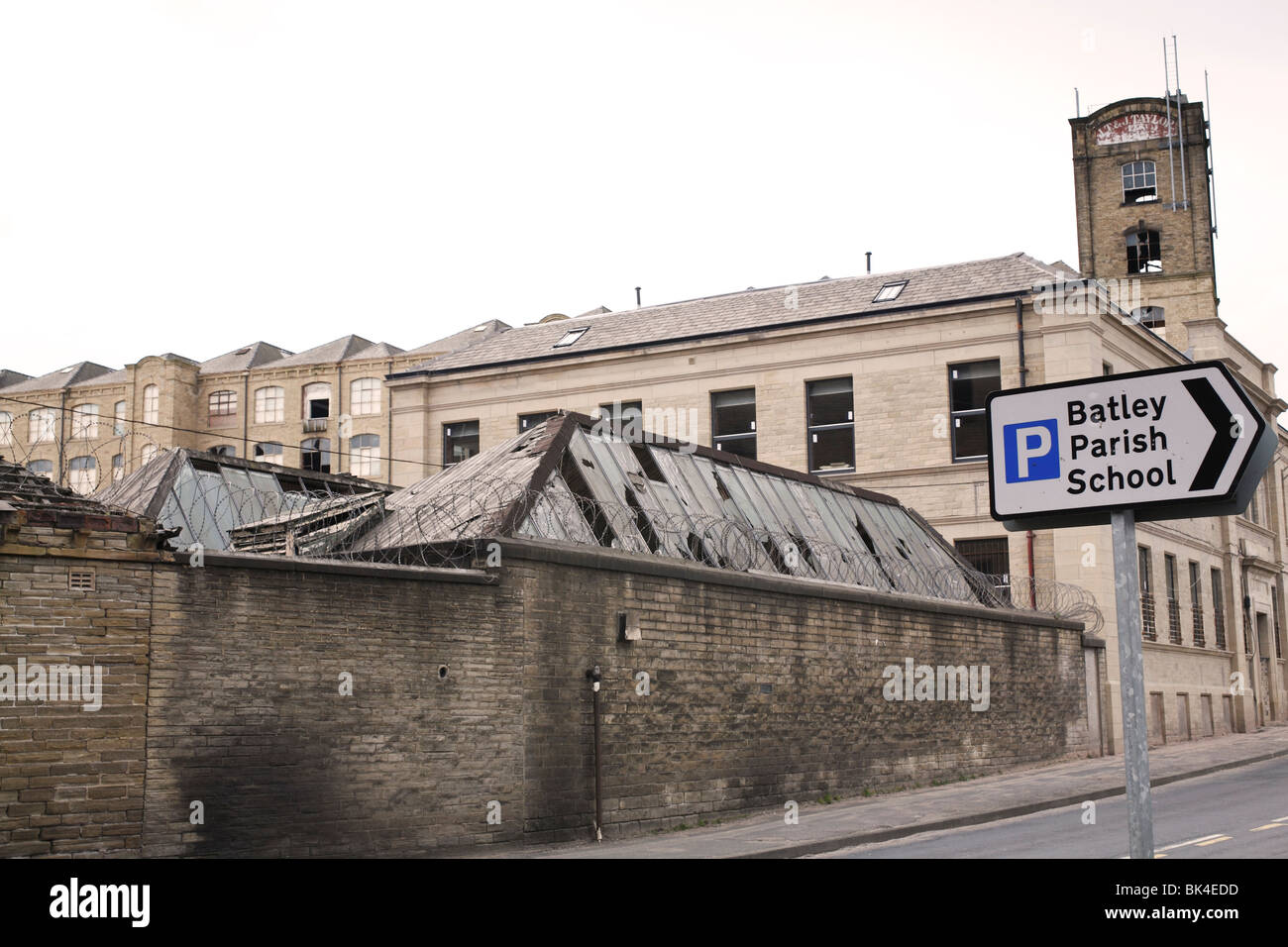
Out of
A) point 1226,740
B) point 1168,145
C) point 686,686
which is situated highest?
point 1168,145

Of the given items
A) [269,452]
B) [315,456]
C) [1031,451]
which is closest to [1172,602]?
[1031,451]

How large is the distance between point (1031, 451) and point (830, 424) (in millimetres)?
31666

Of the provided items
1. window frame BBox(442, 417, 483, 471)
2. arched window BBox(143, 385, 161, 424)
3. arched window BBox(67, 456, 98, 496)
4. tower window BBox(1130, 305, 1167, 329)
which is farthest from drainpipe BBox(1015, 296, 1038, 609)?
arched window BBox(67, 456, 98, 496)

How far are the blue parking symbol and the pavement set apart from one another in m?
10.8

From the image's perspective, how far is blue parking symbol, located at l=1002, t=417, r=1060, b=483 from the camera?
492 cm

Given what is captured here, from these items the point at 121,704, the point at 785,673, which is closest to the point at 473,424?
the point at 785,673

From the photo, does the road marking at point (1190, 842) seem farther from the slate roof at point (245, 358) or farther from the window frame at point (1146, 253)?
the slate roof at point (245, 358)

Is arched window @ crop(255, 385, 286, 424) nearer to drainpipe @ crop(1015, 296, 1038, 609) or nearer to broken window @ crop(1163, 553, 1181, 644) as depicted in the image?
drainpipe @ crop(1015, 296, 1038, 609)

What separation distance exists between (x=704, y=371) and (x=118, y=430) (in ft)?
160

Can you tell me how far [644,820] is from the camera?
57.1 ft

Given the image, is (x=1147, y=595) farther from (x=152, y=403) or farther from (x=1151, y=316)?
(x=152, y=403)

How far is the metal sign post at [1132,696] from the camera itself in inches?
175

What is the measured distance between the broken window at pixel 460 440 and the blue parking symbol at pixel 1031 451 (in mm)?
36012
